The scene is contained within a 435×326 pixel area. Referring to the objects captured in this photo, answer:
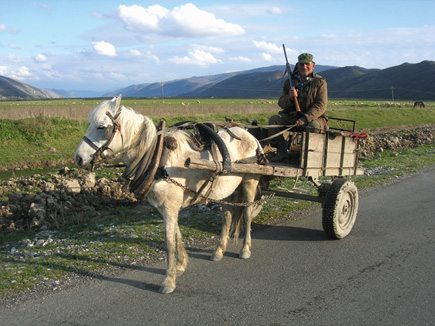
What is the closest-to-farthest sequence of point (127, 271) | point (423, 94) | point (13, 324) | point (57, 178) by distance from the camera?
point (13, 324)
point (127, 271)
point (57, 178)
point (423, 94)

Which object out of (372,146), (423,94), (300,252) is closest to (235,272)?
(300,252)

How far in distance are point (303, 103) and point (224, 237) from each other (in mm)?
2835

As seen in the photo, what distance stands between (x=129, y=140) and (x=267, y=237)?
10.5 ft

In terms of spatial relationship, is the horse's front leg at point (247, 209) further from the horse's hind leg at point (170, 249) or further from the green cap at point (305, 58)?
the green cap at point (305, 58)

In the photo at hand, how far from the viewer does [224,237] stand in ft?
18.7

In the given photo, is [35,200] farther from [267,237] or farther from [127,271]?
[267,237]

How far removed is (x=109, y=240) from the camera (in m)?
6.15

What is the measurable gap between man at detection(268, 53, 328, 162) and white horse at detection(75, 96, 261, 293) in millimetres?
1472

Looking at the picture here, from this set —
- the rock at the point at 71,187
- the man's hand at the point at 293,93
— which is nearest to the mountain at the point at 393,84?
the man's hand at the point at 293,93

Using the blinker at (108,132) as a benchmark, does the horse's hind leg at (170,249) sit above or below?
below

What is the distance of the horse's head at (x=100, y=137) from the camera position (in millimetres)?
4168

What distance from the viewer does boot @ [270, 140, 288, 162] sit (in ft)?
22.0

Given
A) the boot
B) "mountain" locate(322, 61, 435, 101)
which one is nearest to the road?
the boot

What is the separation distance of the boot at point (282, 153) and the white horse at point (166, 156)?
1.42 meters
